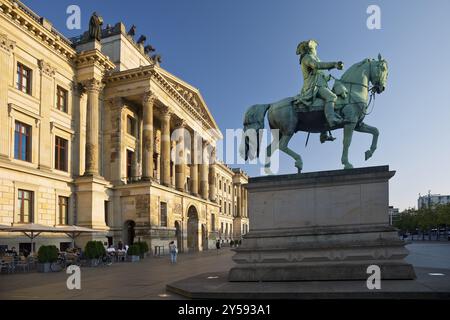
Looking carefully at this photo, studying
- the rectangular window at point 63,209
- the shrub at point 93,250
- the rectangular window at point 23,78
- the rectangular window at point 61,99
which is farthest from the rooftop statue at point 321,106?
the rectangular window at point 61,99

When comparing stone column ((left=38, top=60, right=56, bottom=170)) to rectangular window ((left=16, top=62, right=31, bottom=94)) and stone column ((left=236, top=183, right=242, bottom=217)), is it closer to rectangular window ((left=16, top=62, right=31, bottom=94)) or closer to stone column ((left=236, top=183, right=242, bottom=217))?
rectangular window ((left=16, top=62, right=31, bottom=94))

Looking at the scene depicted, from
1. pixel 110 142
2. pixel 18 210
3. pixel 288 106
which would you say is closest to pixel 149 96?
pixel 110 142

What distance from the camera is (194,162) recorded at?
6188 centimetres

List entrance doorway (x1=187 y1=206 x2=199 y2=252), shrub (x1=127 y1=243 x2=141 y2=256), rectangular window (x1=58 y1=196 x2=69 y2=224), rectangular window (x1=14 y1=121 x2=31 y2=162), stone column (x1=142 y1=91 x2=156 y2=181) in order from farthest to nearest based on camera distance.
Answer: entrance doorway (x1=187 y1=206 x2=199 y2=252) → stone column (x1=142 y1=91 x2=156 y2=181) → rectangular window (x1=58 y1=196 x2=69 y2=224) → shrub (x1=127 y1=243 x2=141 y2=256) → rectangular window (x1=14 y1=121 x2=31 y2=162)

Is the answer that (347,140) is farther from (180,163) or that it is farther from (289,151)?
(180,163)

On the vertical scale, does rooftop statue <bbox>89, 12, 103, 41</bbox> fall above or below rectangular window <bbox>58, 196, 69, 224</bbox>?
above

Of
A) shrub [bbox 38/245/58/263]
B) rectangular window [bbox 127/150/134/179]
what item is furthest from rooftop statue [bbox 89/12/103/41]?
shrub [bbox 38/245/58/263]

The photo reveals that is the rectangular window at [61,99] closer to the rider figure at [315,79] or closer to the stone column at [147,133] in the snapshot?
the stone column at [147,133]

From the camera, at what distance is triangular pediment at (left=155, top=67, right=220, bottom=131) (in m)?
55.1

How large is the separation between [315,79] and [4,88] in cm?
2571

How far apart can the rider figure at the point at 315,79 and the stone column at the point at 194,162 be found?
44.8 meters

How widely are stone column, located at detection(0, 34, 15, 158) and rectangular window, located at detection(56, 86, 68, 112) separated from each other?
676 centimetres
